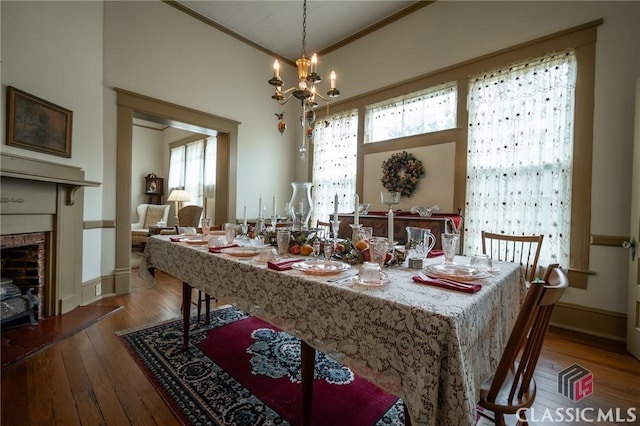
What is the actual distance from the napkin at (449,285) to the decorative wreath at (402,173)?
102 inches

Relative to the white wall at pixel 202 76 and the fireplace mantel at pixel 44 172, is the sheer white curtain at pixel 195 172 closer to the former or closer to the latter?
the white wall at pixel 202 76

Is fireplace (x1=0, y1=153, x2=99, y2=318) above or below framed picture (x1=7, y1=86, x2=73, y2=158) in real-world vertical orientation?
below

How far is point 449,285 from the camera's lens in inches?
38.8

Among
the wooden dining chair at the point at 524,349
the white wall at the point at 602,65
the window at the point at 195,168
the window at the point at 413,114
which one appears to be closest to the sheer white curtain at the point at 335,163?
the window at the point at 413,114

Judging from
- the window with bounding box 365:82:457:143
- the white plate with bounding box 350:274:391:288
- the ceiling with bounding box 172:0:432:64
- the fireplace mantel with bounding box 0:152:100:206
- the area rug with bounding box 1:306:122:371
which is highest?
the ceiling with bounding box 172:0:432:64

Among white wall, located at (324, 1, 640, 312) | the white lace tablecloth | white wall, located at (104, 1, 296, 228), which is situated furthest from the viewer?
white wall, located at (104, 1, 296, 228)

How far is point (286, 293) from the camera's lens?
1.13 metres

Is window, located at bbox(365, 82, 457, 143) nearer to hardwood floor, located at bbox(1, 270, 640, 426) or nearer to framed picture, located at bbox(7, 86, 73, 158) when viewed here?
hardwood floor, located at bbox(1, 270, 640, 426)

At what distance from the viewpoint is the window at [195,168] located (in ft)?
18.4

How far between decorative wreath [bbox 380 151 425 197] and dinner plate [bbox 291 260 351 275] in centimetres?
249

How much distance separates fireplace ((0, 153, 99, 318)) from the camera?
2.18 meters

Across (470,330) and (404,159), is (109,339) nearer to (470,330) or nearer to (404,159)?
(470,330)

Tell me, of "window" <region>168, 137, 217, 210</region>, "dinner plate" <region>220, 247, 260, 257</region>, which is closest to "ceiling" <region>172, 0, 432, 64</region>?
"window" <region>168, 137, 217, 210</region>

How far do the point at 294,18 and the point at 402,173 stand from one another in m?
2.60
